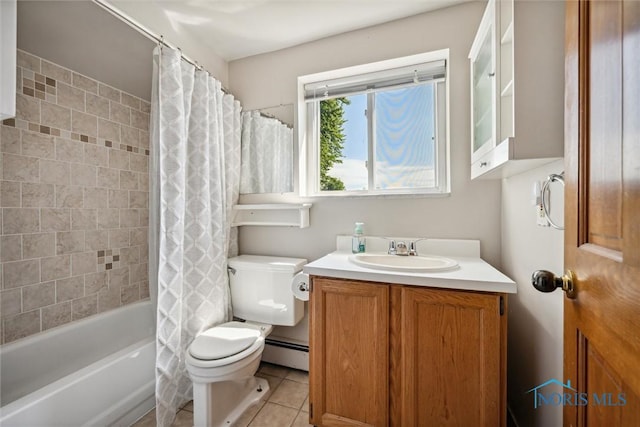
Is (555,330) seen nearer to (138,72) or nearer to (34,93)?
(138,72)

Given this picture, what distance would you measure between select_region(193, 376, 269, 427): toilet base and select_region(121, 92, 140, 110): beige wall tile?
6.53 feet

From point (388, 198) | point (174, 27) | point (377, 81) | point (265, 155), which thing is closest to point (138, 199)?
point (265, 155)

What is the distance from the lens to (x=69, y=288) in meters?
1.67

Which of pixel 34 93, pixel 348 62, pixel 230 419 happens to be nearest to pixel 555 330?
pixel 230 419

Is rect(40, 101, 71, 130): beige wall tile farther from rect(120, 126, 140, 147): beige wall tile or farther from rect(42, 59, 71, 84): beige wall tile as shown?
rect(120, 126, 140, 147): beige wall tile

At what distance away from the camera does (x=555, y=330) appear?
992 mm

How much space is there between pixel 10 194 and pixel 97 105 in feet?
2.49

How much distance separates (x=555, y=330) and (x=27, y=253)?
8.50ft

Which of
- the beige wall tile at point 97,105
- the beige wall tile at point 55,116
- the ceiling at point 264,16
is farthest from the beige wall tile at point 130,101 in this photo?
the ceiling at point 264,16

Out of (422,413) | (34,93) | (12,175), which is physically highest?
(34,93)

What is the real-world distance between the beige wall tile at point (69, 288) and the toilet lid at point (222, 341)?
2.99 ft

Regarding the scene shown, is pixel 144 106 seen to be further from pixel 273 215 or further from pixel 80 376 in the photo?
pixel 80 376

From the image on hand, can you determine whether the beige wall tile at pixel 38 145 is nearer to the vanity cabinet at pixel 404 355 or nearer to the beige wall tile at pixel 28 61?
the beige wall tile at pixel 28 61

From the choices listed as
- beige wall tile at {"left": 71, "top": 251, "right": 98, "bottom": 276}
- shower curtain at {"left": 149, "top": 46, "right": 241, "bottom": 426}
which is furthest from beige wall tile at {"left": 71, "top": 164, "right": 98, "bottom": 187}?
shower curtain at {"left": 149, "top": 46, "right": 241, "bottom": 426}
